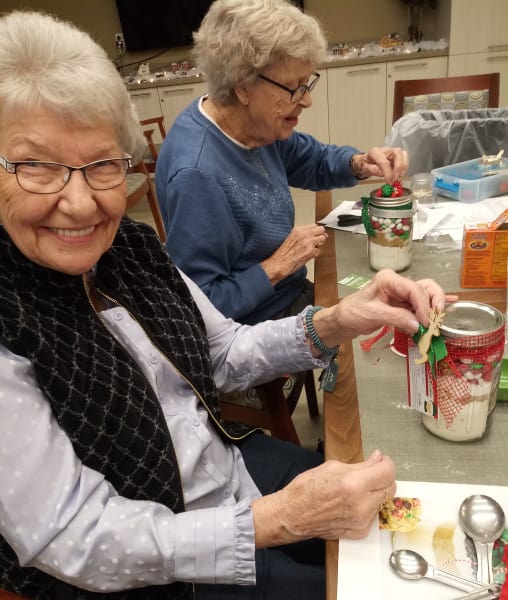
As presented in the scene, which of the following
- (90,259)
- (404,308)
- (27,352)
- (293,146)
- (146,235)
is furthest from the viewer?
(293,146)

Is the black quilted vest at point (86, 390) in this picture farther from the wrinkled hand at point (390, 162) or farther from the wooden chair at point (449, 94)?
the wooden chair at point (449, 94)

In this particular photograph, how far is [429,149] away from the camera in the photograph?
2.03 metres

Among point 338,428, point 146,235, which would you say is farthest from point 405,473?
point 146,235

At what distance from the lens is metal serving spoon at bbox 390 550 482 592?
55 centimetres

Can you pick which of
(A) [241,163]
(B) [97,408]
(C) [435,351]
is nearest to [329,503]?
(C) [435,351]

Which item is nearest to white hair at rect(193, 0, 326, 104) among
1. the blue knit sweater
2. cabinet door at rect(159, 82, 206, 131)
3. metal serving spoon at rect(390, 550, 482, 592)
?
the blue knit sweater

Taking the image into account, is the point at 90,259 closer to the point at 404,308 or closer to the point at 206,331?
the point at 206,331

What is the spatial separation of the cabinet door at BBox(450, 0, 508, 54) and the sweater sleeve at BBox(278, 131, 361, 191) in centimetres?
270

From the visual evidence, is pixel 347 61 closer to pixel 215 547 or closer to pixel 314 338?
pixel 314 338

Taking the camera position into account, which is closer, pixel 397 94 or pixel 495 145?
pixel 495 145

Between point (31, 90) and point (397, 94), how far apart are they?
2208mm

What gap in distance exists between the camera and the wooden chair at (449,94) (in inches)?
94.8

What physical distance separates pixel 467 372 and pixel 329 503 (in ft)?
0.84

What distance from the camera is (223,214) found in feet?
4.14
